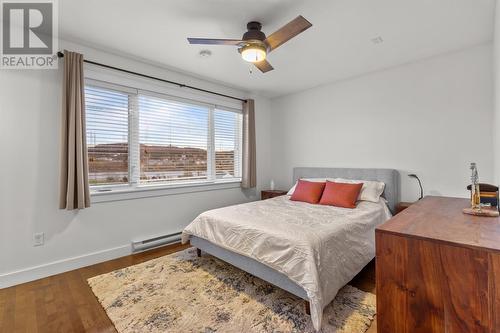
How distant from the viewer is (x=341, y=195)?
9.96 feet

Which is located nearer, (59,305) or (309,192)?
(59,305)

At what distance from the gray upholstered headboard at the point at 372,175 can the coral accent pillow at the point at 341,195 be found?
1.25ft

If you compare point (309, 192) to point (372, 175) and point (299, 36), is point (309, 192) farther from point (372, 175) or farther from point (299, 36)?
point (299, 36)

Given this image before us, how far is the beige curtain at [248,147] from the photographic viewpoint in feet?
14.2

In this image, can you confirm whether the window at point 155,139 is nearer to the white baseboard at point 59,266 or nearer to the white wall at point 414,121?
the white baseboard at point 59,266

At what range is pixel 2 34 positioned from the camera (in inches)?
89.6

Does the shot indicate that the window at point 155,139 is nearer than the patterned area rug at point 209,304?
No

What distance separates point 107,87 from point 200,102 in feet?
4.42

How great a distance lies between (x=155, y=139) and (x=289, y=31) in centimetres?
236

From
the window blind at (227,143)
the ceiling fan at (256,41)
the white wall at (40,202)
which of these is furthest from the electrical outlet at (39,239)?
the ceiling fan at (256,41)

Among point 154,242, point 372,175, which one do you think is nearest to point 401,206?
point 372,175

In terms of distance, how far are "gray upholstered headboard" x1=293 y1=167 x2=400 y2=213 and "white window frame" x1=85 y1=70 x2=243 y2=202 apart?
1727 mm

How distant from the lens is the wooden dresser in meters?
0.97

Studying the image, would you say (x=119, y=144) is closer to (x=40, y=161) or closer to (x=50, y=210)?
(x=40, y=161)
